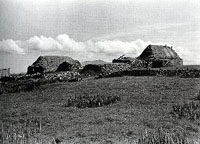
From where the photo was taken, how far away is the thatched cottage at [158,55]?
32969mm

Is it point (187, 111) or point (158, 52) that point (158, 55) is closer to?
point (158, 52)

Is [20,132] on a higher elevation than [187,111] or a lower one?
lower

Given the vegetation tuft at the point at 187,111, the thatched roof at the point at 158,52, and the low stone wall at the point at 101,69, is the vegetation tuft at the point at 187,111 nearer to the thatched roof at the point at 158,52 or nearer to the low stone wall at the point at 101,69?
the low stone wall at the point at 101,69

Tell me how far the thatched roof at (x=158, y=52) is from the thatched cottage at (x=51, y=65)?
367 inches

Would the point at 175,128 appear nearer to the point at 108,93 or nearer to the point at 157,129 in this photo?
the point at 157,129

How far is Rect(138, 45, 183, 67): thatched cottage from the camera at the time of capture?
3297 cm

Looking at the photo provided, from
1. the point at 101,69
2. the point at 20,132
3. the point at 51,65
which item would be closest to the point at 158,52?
the point at 101,69

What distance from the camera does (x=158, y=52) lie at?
3672cm

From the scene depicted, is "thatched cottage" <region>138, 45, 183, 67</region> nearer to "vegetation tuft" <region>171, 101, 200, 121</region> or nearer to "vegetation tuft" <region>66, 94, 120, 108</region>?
"vegetation tuft" <region>66, 94, 120, 108</region>

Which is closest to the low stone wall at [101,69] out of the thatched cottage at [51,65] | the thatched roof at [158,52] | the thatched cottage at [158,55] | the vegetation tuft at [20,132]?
the thatched cottage at [158,55]

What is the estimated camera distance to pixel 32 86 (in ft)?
70.4

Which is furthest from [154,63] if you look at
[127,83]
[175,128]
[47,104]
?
[175,128]

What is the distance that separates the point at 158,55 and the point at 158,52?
2.56ft

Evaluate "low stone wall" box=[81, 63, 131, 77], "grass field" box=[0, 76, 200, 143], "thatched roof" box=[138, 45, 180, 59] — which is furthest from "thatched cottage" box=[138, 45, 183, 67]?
"grass field" box=[0, 76, 200, 143]
